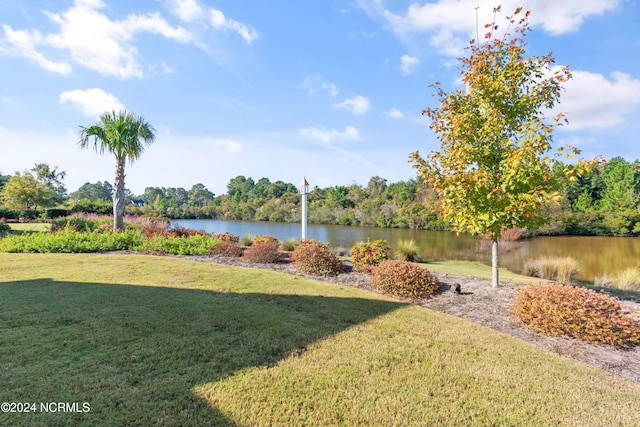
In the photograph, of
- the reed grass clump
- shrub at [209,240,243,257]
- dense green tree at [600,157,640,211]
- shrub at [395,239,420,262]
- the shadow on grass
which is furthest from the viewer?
dense green tree at [600,157,640,211]

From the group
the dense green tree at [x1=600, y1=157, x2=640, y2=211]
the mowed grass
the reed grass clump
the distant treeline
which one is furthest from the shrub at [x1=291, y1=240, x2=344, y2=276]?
the dense green tree at [x1=600, y1=157, x2=640, y2=211]

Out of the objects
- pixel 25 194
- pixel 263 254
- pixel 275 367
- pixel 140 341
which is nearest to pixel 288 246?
pixel 263 254

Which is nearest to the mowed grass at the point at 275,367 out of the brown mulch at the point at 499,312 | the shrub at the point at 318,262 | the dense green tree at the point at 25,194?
the brown mulch at the point at 499,312

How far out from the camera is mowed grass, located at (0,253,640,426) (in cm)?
247

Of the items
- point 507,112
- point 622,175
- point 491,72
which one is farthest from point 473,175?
point 622,175

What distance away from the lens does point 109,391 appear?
2.57 metres

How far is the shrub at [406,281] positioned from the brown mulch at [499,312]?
0.73 ft

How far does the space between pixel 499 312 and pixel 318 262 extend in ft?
13.7

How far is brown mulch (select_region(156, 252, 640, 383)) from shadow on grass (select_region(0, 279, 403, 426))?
4.01 feet

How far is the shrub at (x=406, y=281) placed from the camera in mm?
6418

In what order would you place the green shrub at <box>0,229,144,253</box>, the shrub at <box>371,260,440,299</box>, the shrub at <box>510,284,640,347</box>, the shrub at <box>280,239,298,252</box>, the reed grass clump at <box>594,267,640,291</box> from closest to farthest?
the shrub at <box>510,284,640,347</box>
the shrub at <box>371,260,440,299</box>
the reed grass clump at <box>594,267,640,291</box>
the green shrub at <box>0,229,144,253</box>
the shrub at <box>280,239,298,252</box>

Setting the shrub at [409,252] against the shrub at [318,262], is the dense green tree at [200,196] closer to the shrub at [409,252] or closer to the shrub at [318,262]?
the shrub at [409,252]

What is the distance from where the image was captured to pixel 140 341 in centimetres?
354

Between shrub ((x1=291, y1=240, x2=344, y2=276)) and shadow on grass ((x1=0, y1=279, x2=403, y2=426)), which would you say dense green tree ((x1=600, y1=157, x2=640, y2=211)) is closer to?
shrub ((x1=291, y1=240, x2=344, y2=276))
